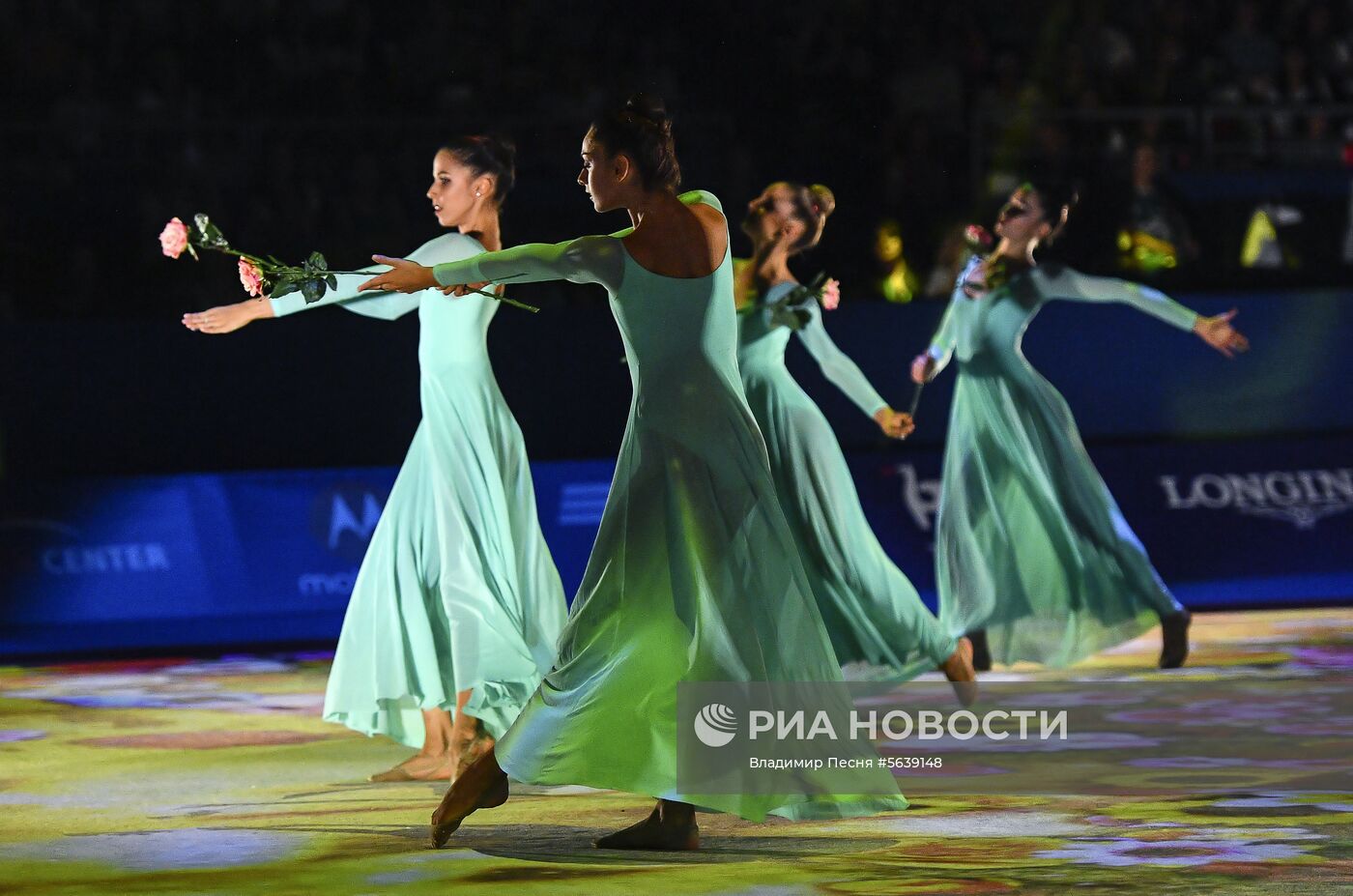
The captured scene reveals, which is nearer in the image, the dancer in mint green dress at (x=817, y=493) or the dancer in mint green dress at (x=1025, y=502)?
the dancer in mint green dress at (x=817, y=493)

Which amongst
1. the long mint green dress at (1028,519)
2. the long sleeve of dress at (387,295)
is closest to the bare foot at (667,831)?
the long sleeve of dress at (387,295)

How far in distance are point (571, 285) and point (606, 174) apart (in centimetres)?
703

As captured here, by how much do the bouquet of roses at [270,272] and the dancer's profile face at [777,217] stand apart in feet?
7.62

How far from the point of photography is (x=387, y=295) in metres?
6.66

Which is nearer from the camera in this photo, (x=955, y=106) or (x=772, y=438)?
(x=772, y=438)

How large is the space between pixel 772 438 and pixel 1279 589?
197 inches

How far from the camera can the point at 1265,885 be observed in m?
4.63

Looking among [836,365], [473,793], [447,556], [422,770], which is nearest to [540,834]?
[473,793]

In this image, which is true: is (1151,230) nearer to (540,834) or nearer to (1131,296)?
(1131,296)

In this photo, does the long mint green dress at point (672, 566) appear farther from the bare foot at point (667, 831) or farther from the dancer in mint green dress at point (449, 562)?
the dancer in mint green dress at point (449, 562)

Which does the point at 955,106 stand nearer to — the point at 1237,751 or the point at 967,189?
the point at 967,189

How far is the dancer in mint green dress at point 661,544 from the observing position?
5.05m

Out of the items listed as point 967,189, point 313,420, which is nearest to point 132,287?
point 313,420

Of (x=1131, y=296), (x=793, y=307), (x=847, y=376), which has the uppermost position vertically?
(x=793, y=307)
